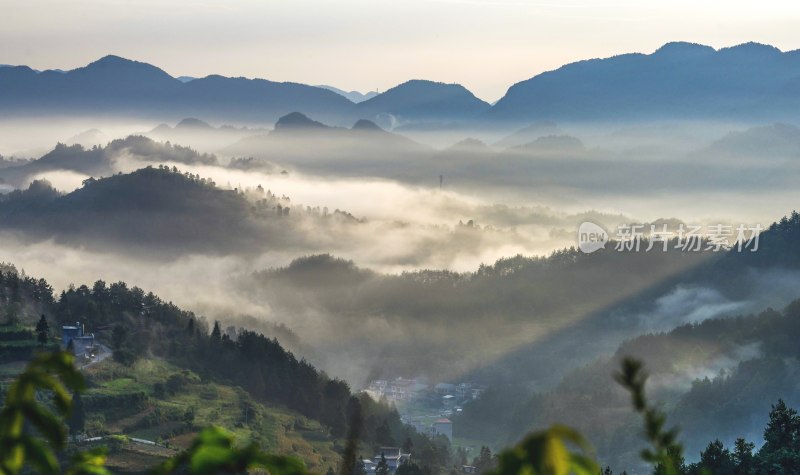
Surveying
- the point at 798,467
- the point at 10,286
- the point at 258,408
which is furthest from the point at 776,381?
the point at 798,467

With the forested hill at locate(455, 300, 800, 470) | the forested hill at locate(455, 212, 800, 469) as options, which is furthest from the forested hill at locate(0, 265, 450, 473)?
the forested hill at locate(455, 300, 800, 470)

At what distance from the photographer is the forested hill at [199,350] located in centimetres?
14512

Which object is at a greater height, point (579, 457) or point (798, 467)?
point (579, 457)

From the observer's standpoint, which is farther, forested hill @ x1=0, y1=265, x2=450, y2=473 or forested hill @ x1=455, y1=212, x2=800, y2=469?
forested hill @ x1=455, y1=212, x2=800, y2=469

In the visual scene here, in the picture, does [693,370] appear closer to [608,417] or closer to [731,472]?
[608,417]

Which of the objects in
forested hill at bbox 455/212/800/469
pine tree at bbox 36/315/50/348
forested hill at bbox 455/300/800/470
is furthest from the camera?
forested hill at bbox 455/212/800/469

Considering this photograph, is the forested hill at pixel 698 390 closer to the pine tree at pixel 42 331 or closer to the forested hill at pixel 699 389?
the forested hill at pixel 699 389

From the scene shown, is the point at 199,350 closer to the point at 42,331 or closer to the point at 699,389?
the point at 42,331

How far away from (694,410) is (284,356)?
184 ft

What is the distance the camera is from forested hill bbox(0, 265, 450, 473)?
14512 centimetres

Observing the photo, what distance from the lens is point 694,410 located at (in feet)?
533

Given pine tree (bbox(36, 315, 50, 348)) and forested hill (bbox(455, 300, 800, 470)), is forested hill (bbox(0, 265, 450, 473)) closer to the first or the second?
pine tree (bbox(36, 315, 50, 348))

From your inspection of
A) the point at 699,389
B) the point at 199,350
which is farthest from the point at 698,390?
the point at 199,350

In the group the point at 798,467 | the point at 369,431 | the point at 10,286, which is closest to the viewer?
the point at 798,467
